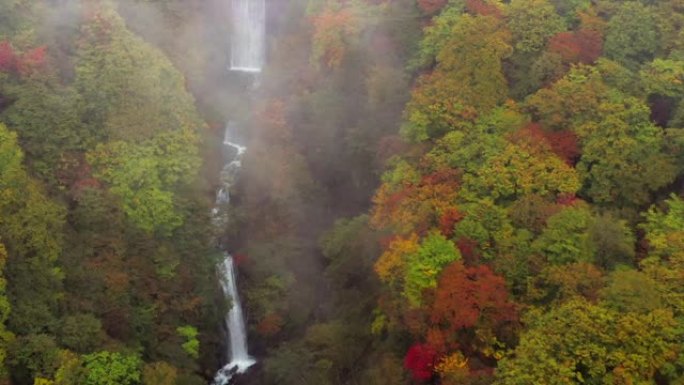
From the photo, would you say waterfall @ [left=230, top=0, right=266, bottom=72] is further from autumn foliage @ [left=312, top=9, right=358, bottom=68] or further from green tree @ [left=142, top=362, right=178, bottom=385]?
green tree @ [left=142, top=362, right=178, bottom=385]

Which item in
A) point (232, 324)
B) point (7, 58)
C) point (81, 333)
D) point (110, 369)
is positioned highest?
point (7, 58)

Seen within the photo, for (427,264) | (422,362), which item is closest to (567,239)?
(427,264)

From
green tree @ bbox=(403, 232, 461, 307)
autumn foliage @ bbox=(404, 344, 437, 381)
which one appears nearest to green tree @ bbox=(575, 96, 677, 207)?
green tree @ bbox=(403, 232, 461, 307)

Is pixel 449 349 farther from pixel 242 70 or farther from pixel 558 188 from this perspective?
pixel 242 70

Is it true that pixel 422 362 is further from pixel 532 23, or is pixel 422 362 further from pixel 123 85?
pixel 123 85

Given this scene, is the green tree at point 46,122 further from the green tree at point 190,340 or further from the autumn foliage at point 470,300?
the autumn foliage at point 470,300

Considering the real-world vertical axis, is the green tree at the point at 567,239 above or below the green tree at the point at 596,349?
above

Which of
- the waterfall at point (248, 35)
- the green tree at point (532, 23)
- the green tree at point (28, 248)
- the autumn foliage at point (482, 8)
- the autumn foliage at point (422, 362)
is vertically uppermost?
the waterfall at point (248, 35)

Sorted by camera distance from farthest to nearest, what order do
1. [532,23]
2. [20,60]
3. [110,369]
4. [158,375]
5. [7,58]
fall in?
[532,23]
[20,60]
[7,58]
[158,375]
[110,369]

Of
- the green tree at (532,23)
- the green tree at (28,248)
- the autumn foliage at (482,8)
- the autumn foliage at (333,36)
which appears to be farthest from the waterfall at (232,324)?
the green tree at (532,23)
